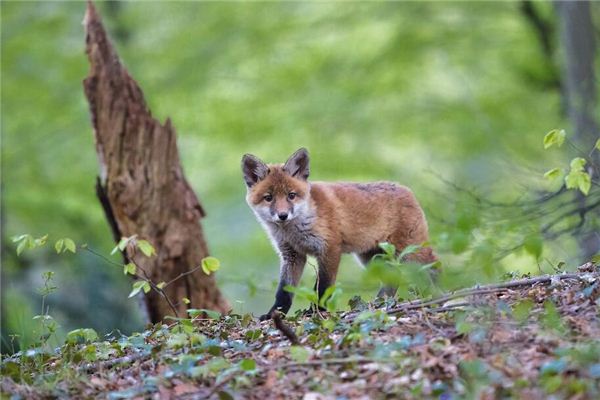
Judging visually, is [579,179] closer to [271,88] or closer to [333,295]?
[333,295]

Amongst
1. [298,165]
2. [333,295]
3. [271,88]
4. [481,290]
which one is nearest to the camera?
[333,295]

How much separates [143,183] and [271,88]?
281 inches

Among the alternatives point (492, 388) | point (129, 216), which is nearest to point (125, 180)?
point (129, 216)

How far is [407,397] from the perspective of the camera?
13.5 ft

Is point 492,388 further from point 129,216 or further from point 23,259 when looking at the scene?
point 23,259

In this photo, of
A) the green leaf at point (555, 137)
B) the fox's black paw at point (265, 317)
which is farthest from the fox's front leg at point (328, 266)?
the green leaf at point (555, 137)

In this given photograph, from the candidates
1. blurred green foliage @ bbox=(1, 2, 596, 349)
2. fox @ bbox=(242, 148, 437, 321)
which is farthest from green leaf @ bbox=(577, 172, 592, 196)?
blurred green foliage @ bbox=(1, 2, 596, 349)

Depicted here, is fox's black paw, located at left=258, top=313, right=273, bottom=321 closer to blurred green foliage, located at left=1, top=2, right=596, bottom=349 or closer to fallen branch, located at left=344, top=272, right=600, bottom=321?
fallen branch, located at left=344, top=272, right=600, bottom=321

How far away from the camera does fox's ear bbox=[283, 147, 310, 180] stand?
7.78 metres

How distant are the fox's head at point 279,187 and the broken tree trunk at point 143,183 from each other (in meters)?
1.51

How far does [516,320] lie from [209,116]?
11.6 metres

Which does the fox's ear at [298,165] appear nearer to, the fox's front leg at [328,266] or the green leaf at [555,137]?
the fox's front leg at [328,266]

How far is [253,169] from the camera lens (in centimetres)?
793

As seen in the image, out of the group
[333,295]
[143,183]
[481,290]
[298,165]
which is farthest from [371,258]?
[333,295]
